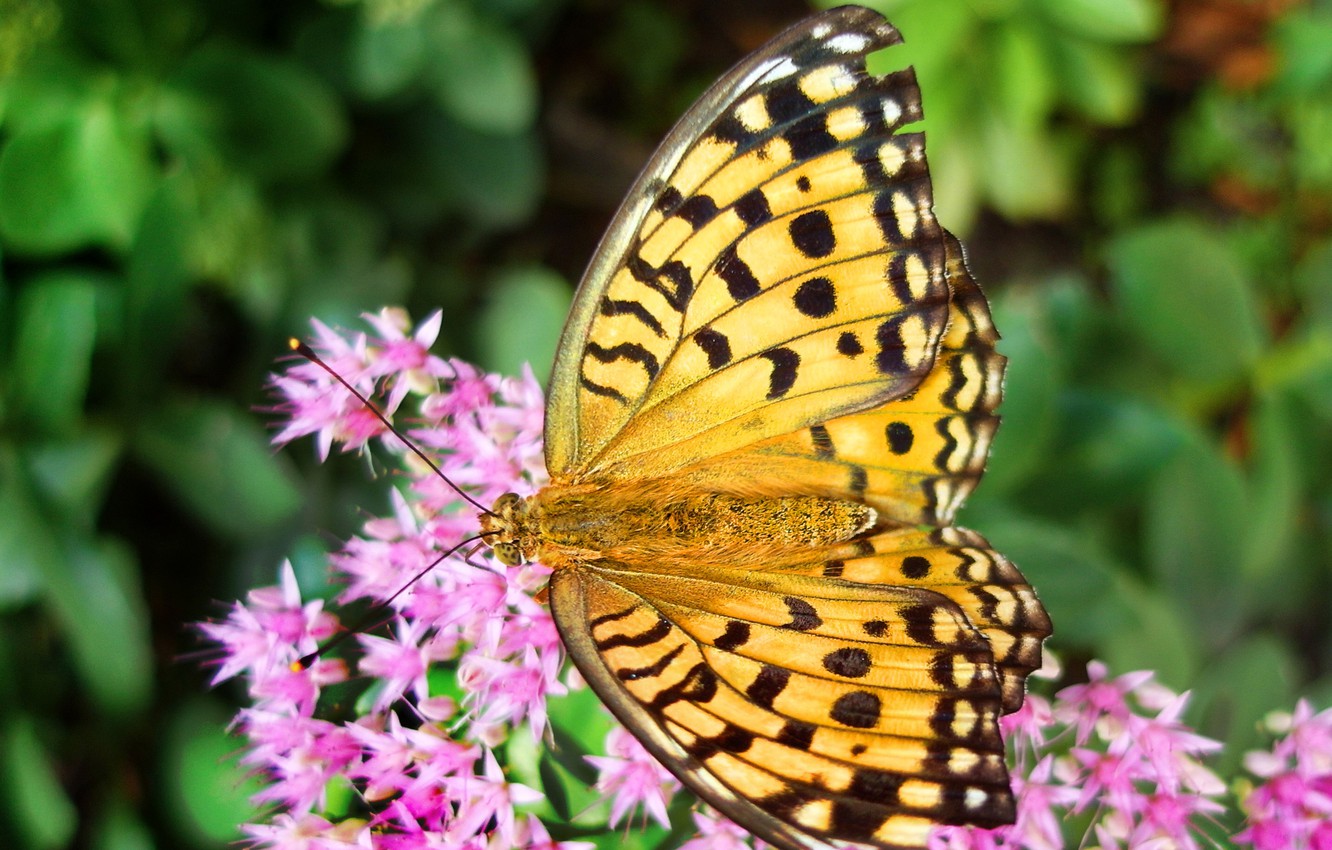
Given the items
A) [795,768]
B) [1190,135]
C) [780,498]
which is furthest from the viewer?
[1190,135]

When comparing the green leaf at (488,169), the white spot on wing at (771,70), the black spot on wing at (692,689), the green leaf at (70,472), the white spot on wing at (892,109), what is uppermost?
the green leaf at (488,169)

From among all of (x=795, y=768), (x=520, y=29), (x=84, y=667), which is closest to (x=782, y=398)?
(x=795, y=768)

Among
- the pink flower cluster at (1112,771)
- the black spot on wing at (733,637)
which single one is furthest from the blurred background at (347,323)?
the black spot on wing at (733,637)

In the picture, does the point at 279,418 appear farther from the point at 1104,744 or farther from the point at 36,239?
the point at 1104,744

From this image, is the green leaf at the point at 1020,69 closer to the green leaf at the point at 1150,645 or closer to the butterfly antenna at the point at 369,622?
the green leaf at the point at 1150,645

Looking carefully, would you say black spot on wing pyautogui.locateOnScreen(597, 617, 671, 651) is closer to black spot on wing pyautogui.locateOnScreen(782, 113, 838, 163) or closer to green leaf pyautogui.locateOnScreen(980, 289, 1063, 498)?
black spot on wing pyautogui.locateOnScreen(782, 113, 838, 163)

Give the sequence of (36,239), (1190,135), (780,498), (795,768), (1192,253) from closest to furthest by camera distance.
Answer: (795,768) < (780,498) < (36,239) < (1192,253) < (1190,135)

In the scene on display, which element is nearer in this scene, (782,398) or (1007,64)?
(782,398)
